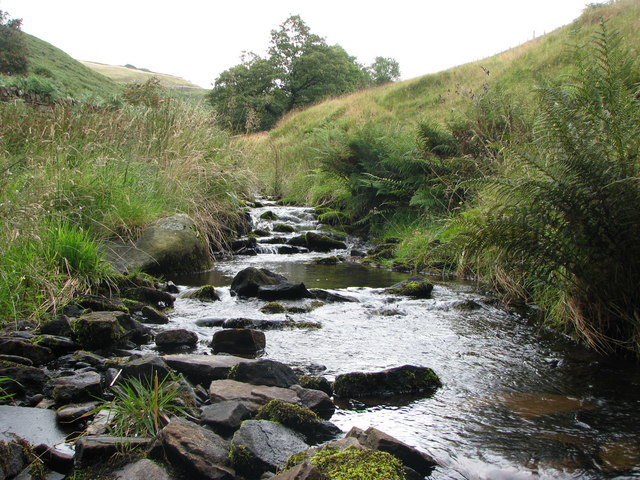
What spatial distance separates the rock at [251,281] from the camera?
17.5 feet

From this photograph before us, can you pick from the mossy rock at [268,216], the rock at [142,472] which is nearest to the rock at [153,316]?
the rock at [142,472]

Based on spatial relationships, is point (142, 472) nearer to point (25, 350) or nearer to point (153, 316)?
point (25, 350)

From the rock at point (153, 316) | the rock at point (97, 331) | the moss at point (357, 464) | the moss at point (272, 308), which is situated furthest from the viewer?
the moss at point (272, 308)

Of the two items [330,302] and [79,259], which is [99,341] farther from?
[330,302]

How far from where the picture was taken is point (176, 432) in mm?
1975

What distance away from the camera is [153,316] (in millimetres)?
4227

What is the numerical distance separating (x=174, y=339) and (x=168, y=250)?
9.96 ft

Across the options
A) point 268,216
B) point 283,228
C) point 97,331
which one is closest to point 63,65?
point 268,216

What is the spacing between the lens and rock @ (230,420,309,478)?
1.96 m

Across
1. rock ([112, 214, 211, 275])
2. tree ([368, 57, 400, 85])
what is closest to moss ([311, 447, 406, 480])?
rock ([112, 214, 211, 275])

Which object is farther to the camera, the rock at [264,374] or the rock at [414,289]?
the rock at [414,289]

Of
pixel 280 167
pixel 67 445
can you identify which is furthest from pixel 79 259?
pixel 280 167

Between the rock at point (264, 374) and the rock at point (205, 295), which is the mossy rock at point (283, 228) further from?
the rock at point (264, 374)

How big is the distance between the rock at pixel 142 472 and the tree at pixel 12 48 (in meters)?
29.8
